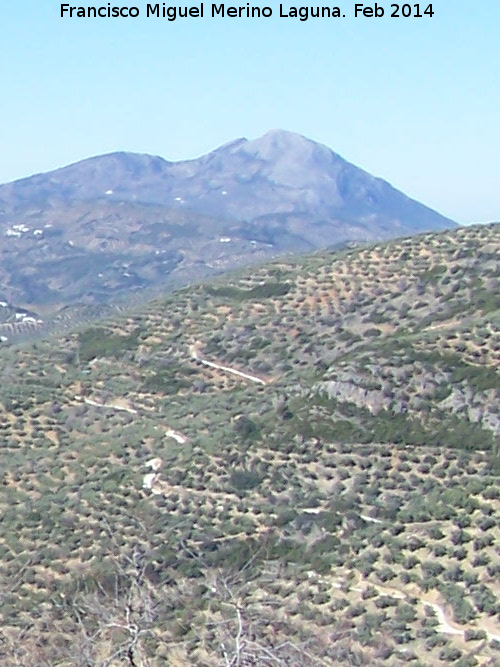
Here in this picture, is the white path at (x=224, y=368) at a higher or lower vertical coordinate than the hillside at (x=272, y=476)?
lower

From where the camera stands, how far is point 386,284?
46781 mm

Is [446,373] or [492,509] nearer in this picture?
[492,509]

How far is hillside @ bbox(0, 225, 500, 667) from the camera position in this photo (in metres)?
18.2

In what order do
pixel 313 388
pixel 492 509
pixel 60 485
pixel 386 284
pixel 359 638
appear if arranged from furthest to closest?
pixel 386 284 → pixel 313 388 → pixel 60 485 → pixel 492 509 → pixel 359 638

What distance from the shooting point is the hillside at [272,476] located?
1820cm

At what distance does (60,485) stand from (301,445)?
22.6 ft

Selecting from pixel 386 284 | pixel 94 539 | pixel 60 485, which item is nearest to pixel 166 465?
pixel 60 485

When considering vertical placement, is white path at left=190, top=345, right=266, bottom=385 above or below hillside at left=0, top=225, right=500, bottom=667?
below

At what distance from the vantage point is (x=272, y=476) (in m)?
28.8

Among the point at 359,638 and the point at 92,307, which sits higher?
the point at 359,638

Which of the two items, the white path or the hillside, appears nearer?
the hillside

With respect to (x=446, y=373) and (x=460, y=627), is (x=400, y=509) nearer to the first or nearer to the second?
(x=460, y=627)

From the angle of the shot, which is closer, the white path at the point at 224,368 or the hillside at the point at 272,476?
the hillside at the point at 272,476

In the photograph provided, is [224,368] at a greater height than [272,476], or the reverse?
[272,476]
